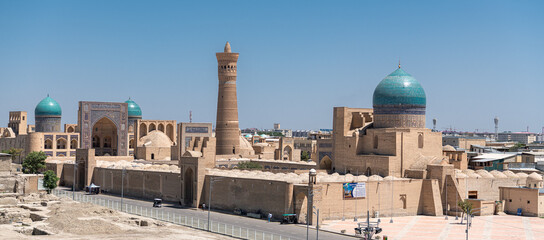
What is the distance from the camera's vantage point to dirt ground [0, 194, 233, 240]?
34500 millimetres

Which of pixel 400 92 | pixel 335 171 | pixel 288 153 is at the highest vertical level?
pixel 400 92

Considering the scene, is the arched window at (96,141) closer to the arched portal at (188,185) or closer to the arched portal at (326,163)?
the arched portal at (326,163)

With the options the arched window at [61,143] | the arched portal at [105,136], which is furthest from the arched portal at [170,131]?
the arched window at [61,143]

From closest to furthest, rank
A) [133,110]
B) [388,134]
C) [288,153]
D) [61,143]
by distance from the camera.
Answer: [388,134] → [61,143] → [288,153] → [133,110]

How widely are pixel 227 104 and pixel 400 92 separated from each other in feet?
76.7

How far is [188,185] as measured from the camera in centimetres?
4947

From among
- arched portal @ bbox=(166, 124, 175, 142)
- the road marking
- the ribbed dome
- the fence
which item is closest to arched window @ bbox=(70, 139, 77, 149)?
the ribbed dome

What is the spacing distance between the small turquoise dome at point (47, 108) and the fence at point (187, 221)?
34043mm

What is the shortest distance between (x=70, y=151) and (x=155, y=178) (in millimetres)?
26186

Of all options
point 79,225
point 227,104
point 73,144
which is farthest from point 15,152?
point 79,225

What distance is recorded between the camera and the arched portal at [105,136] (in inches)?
3118

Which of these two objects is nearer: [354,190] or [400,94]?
[354,190]

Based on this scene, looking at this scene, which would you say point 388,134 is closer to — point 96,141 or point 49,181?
point 49,181

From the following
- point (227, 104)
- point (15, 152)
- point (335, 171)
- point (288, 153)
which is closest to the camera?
point (335, 171)
